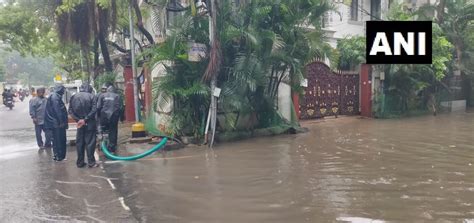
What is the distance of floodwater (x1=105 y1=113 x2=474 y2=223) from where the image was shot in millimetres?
5195

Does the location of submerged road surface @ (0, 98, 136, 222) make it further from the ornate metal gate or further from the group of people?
the ornate metal gate

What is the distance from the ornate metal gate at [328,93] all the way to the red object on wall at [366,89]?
215 millimetres

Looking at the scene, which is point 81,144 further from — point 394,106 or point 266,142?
point 394,106

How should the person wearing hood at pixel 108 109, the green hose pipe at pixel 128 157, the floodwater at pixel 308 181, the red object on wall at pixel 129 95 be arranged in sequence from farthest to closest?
the red object on wall at pixel 129 95 → the person wearing hood at pixel 108 109 → the green hose pipe at pixel 128 157 → the floodwater at pixel 308 181

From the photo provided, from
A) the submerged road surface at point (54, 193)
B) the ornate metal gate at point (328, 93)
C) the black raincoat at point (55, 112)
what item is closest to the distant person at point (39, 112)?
the submerged road surface at point (54, 193)

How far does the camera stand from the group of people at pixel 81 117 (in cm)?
813

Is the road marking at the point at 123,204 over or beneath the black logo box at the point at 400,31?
beneath

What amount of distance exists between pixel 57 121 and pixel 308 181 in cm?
542

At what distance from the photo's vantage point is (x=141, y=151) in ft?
31.6

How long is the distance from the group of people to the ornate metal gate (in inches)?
292

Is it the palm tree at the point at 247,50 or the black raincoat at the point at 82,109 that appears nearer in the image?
the black raincoat at the point at 82,109

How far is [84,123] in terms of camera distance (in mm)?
8070

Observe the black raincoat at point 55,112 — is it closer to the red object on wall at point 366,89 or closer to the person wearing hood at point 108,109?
the person wearing hood at point 108,109

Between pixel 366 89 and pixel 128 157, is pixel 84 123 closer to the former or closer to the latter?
pixel 128 157
